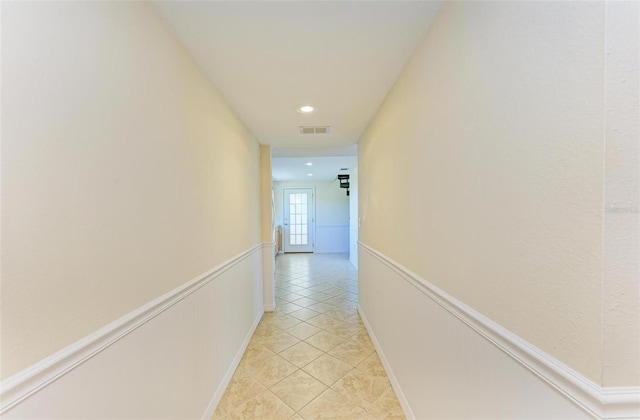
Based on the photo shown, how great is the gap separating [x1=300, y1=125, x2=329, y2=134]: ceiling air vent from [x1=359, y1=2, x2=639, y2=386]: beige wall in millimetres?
1528

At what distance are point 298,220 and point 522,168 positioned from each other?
7926 mm

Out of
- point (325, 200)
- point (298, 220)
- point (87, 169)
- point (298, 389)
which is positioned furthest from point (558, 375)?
point (298, 220)

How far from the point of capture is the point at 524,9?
696 mm

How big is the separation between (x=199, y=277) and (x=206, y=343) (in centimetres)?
46

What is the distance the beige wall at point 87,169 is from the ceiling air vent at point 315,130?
149cm

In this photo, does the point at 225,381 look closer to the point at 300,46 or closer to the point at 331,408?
the point at 331,408

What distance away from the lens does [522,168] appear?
2.31ft

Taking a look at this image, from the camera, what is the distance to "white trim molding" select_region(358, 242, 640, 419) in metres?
0.53

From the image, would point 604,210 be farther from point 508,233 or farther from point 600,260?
point 508,233

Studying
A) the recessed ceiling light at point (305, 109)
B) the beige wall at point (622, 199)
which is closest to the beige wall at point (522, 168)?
the beige wall at point (622, 199)

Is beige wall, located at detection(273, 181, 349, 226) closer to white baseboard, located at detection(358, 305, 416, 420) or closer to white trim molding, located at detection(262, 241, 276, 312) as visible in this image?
white trim molding, located at detection(262, 241, 276, 312)

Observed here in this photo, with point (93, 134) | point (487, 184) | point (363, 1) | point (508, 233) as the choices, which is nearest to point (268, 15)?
point (363, 1)

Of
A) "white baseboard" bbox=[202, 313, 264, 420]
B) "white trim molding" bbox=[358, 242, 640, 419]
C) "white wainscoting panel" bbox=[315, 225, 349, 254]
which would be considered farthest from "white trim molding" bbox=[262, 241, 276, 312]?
"white wainscoting panel" bbox=[315, 225, 349, 254]

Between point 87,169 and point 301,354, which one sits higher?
point 87,169
